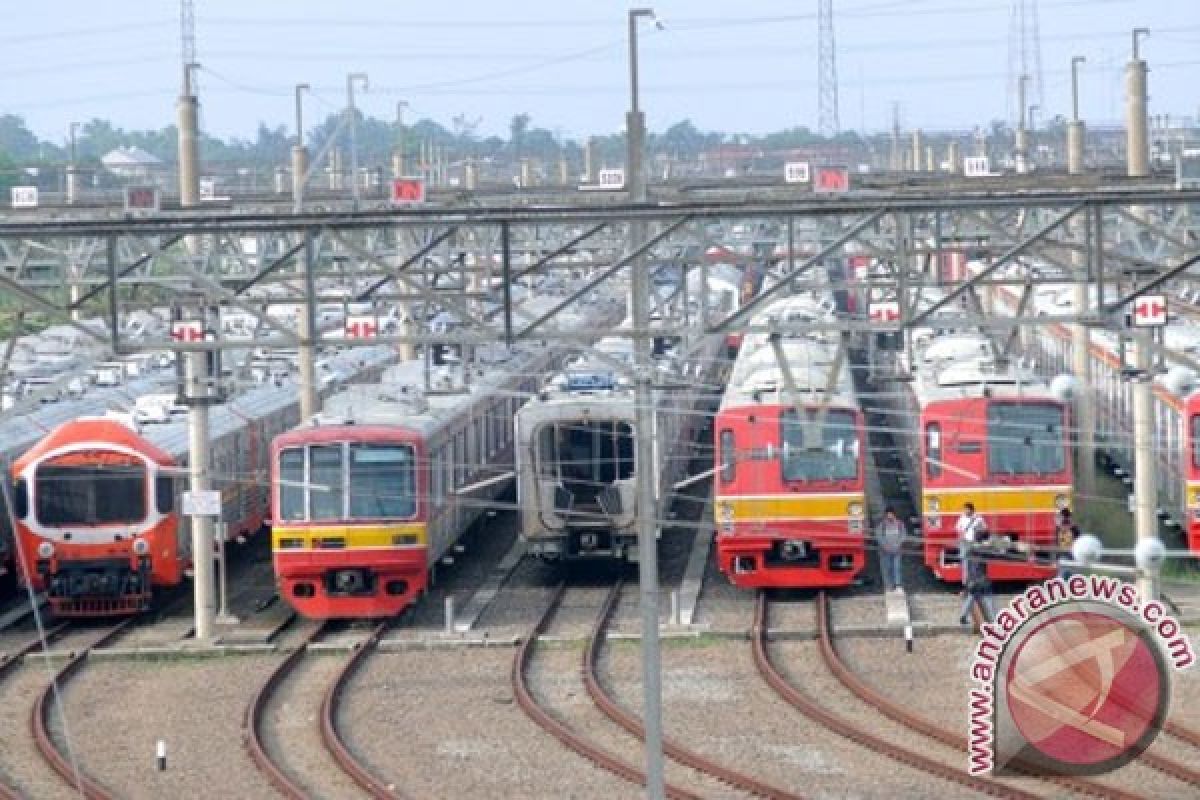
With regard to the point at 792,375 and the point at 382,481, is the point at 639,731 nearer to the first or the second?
the point at 792,375

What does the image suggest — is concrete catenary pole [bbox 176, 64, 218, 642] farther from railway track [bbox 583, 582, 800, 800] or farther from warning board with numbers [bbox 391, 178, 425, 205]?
railway track [bbox 583, 582, 800, 800]

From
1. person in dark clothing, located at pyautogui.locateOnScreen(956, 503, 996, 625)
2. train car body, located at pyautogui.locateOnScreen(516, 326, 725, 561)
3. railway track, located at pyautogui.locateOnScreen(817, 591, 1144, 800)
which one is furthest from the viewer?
train car body, located at pyautogui.locateOnScreen(516, 326, 725, 561)

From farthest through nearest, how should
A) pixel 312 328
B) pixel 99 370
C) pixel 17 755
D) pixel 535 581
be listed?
1. pixel 99 370
2. pixel 535 581
3. pixel 17 755
4. pixel 312 328

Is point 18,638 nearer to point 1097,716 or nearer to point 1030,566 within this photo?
point 1030,566

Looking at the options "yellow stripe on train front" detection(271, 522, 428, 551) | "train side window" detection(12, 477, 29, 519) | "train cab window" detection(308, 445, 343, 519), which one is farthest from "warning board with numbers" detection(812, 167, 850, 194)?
"train side window" detection(12, 477, 29, 519)

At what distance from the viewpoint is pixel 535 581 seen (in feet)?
86.3

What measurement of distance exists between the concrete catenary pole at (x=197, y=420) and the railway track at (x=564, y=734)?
3042 millimetres

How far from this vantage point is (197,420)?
22.1 metres

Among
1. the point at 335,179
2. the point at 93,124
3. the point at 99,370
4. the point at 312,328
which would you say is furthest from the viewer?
the point at 93,124

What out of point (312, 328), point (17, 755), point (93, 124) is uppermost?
point (93, 124)

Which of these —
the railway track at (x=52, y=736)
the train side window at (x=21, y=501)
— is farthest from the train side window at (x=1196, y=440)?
the train side window at (x=21, y=501)

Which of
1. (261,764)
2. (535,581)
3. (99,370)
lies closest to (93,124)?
(99,370)

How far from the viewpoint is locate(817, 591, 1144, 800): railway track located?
1543 cm

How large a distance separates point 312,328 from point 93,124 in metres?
127
